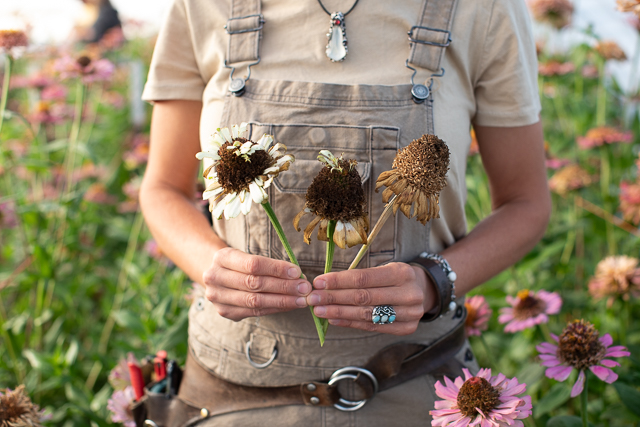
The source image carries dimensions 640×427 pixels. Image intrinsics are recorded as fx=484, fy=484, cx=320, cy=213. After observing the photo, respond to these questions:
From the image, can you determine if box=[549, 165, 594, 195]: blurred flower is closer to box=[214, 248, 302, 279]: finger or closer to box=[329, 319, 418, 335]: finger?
box=[329, 319, 418, 335]: finger

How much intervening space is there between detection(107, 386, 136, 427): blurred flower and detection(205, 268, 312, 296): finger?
621 millimetres

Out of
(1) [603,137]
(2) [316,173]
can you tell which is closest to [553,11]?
(1) [603,137]

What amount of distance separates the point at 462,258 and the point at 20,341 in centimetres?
162

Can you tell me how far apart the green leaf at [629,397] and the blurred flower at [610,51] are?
5.73ft

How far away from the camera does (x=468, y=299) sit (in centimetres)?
129

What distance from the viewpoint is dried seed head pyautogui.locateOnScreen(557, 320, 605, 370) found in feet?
2.98

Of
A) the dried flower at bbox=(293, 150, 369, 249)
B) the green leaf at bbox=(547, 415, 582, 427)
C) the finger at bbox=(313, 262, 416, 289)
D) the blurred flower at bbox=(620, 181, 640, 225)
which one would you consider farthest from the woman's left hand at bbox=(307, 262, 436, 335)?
the blurred flower at bbox=(620, 181, 640, 225)

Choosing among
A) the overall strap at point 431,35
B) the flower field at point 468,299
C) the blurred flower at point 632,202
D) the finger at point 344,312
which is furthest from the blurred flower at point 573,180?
the finger at point 344,312

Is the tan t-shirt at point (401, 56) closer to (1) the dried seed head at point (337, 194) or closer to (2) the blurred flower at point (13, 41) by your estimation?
(1) the dried seed head at point (337, 194)

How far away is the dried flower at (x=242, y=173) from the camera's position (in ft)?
1.85

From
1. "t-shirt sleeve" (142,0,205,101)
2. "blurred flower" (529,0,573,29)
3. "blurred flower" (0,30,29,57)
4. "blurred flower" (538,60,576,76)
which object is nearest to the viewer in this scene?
"t-shirt sleeve" (142,0,205,101)

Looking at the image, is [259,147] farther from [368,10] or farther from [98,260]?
[98,260]

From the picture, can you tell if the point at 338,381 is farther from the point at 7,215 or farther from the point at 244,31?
the point at 7,215

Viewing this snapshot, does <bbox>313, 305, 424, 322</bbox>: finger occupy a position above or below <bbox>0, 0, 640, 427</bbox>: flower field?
above
